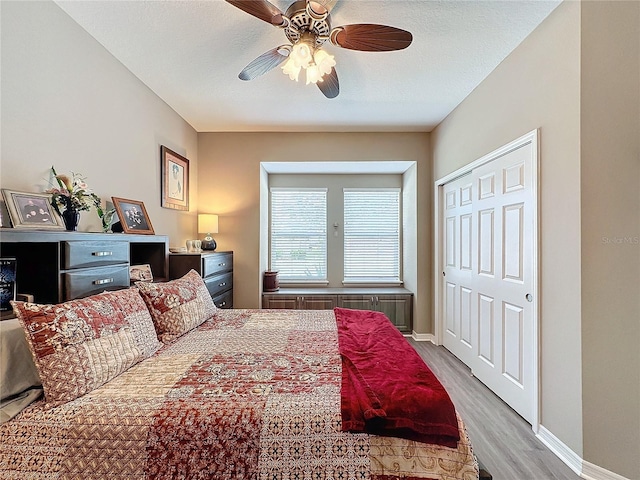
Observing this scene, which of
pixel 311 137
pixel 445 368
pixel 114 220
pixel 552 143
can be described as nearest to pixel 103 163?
pixel 114 220

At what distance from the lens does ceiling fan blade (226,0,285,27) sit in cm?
151

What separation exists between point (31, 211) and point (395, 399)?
200 centimetres

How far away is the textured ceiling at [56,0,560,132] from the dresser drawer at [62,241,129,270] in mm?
1512

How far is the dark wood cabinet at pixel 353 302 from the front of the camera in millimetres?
4105

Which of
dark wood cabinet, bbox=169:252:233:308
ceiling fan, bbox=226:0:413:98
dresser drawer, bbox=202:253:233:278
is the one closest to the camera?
ceiling fan, bbox=226:0:413:98

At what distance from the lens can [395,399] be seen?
1.16 metres

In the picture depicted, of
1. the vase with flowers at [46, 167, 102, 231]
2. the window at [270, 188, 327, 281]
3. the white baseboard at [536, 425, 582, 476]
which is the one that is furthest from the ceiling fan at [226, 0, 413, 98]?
the window at [270, 188, 327, 281]

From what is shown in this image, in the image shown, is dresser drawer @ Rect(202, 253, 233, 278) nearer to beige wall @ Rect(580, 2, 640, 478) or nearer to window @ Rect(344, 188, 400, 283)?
window @ Rect(344, 188, 400, 283)

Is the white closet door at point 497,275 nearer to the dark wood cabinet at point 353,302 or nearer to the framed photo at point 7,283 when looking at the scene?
the dark wood cabinet at point 353,302

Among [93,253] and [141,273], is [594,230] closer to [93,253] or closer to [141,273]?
[93,253]

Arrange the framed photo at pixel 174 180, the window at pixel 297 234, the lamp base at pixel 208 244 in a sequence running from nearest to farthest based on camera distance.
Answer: the framed photo at pixel 174 180 < the lamp base at pixel 208 244 < the window at pixel 297 234

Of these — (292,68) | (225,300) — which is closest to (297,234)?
→ (225,300)

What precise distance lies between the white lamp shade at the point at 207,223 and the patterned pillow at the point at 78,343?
92.0 inches

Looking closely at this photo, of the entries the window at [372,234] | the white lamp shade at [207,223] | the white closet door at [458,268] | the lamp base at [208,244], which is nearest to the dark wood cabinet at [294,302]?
the window at [372,234]
